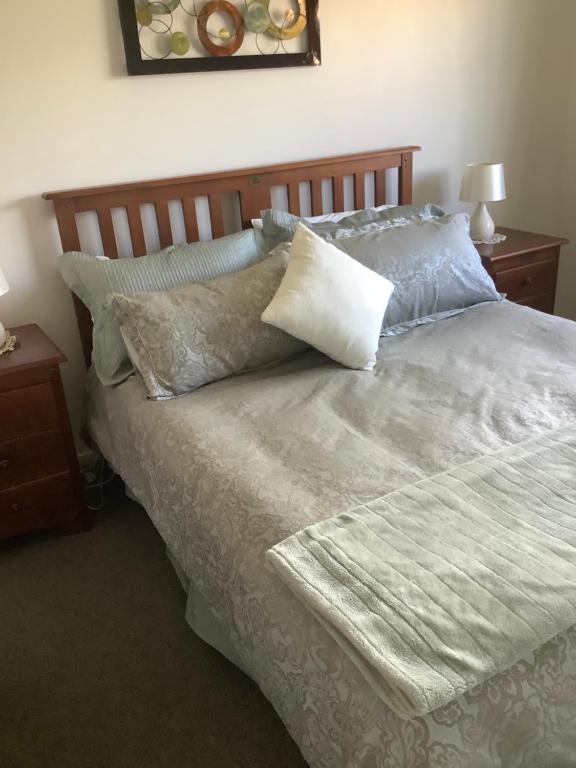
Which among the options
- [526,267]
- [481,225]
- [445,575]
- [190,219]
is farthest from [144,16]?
[445,575]

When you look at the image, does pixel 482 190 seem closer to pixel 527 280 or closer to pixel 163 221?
pixel 527 280

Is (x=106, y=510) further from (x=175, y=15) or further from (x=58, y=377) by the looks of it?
(x=175, y=15)

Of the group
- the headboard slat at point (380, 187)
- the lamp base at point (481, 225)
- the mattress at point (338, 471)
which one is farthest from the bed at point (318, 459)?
the lamp base at point (481, 225)

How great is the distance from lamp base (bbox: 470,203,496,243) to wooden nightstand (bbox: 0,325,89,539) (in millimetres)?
1885

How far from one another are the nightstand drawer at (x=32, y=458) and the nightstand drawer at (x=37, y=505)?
0.03 meters

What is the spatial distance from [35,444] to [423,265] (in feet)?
4.68

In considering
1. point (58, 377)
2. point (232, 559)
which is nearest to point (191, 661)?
point (232, 559)

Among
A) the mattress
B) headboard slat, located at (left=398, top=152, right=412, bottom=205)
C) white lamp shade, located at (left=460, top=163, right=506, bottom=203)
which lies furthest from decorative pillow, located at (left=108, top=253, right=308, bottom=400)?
white lamp shade, located at (left=460, top=163, right=506, bottom=203)

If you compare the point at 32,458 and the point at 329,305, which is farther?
the point at 32,458

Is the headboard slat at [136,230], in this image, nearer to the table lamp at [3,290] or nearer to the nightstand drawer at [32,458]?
the table lamp at [3,290]

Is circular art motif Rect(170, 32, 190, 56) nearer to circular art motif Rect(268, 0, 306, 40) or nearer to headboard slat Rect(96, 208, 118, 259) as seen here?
circular art motif Rect(268, 0, 306, 40)

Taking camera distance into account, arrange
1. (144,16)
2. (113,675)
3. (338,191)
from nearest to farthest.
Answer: (113,675) → (144,16) → (338,191)

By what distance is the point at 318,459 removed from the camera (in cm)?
154

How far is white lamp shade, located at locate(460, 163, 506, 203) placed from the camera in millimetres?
2816
